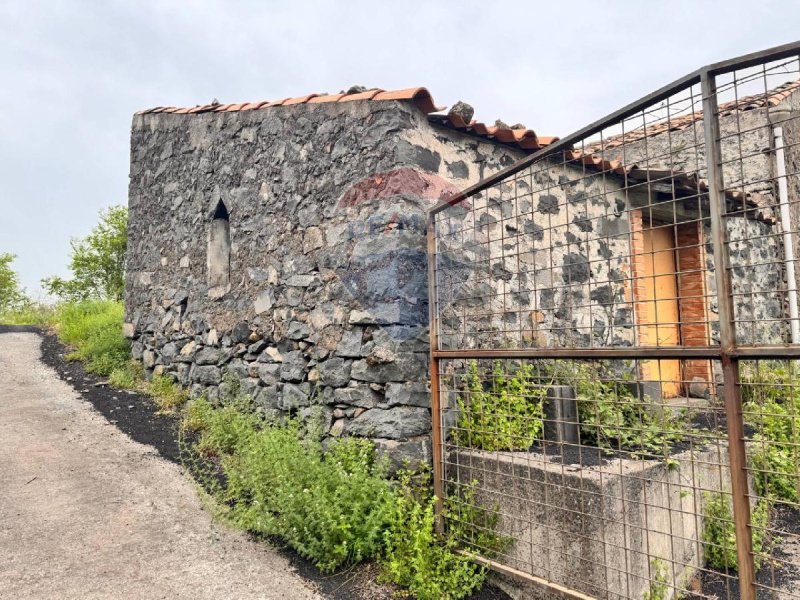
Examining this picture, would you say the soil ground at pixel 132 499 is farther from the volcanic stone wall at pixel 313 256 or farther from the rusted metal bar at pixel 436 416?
the volcanic stone wall at pixel 313 256

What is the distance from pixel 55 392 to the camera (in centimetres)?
684

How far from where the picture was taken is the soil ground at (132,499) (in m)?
3.17

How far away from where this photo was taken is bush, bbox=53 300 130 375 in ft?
25.4

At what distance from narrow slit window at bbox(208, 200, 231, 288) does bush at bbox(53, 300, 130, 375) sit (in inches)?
103

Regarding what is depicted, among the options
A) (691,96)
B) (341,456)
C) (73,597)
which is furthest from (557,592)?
(73,597)

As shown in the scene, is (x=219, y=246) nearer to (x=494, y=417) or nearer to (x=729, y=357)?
(x=494, y=417)

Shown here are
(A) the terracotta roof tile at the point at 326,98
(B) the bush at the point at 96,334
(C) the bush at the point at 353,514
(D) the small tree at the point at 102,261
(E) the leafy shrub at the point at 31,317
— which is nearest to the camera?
(C) the bush at the point at 353,514

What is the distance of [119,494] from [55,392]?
3.33 metres

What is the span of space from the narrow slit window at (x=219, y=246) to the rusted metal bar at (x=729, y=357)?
4.91 metres

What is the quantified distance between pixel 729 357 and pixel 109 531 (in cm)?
380

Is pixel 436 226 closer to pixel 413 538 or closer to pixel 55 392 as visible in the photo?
pixel 413 538

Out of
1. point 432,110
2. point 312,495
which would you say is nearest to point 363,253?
point 432,110

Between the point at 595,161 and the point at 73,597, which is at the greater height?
the point at 595,161

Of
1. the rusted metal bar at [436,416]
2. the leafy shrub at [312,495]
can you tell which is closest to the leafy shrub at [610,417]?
the rusted metal bar at [436,416]
